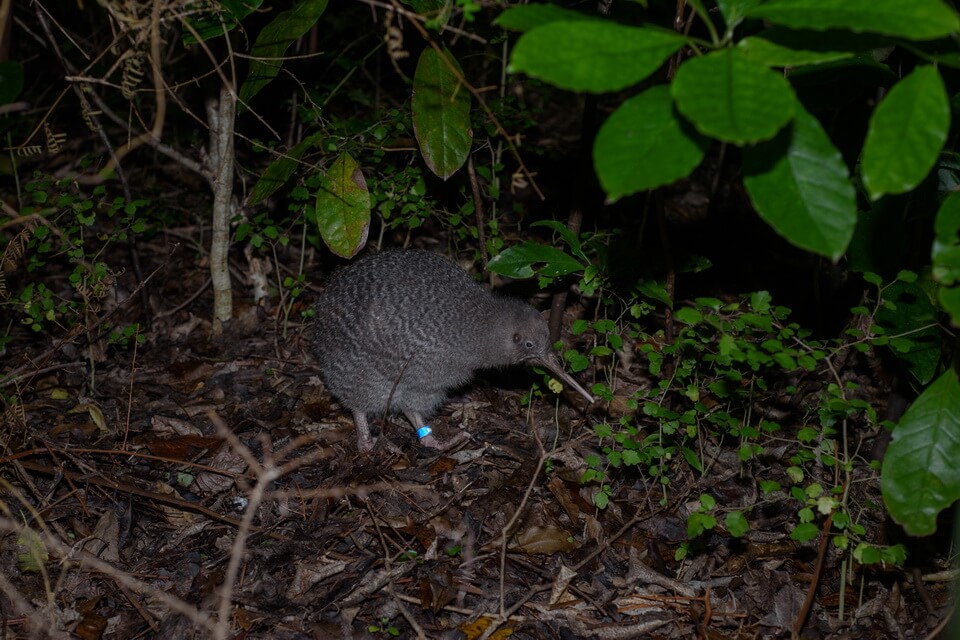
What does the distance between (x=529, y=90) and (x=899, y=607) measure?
5478 mm

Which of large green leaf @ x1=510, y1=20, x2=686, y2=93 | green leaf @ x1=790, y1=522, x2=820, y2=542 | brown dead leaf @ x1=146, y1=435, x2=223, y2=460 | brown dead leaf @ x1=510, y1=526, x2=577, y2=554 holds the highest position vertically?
large green leaf @ x1=510, y1=20, x2=686, y2=93

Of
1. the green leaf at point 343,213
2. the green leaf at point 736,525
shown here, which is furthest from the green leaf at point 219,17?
the green leaf at point 736,525

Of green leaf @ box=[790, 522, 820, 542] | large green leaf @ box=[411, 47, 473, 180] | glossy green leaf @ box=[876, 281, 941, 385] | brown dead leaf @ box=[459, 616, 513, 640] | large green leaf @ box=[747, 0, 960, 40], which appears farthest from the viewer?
large green leaf @ box=[411, 47, 473, 180]

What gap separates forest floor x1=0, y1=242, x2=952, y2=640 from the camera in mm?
3469

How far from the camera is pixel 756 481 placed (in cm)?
409

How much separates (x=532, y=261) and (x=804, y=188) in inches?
77.0

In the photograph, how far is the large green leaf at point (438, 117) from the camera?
372cm

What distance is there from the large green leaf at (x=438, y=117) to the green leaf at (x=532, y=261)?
1.65 feet

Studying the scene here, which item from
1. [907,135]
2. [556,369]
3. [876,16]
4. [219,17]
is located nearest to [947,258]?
[907,135]

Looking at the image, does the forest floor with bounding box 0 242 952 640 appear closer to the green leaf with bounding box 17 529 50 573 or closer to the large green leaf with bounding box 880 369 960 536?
the green leaf with bounding box 17 529 50 573

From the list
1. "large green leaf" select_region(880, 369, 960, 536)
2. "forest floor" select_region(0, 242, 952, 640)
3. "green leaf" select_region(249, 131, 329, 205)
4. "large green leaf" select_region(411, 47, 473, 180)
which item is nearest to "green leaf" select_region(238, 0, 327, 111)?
"green leaf" select_region(249, 131, 329, 205)

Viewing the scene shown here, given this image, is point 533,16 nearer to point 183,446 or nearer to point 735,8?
point 735,8

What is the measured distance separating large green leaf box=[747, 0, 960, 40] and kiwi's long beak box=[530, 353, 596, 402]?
2694mm

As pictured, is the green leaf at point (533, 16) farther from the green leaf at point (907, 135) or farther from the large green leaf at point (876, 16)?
the green leaf at point (907, 135)
